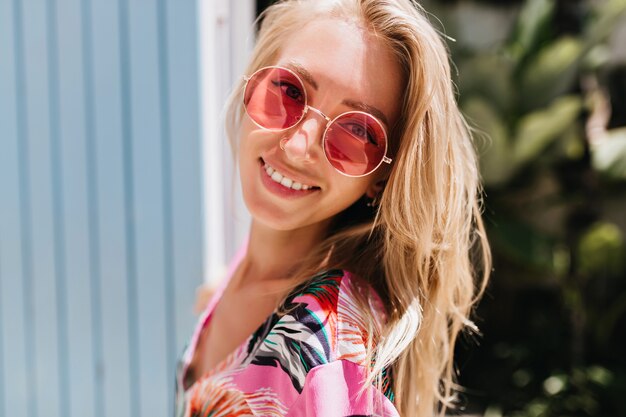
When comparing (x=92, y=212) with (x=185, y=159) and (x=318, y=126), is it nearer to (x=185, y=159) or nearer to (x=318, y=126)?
(x=185, y=159)

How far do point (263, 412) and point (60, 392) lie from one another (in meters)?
1.44

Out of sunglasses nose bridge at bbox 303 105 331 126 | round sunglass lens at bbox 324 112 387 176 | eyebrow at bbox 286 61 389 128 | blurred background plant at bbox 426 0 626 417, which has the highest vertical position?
eyebrow at bbox 286 61 389 128

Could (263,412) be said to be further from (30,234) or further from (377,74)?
(30,234)

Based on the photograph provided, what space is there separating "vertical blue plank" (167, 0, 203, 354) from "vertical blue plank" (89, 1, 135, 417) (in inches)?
6.8

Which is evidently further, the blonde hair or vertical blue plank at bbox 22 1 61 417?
vertical blue plank at bbox 22 1 61 417

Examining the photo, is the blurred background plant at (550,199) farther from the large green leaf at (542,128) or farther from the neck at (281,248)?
the neck at (281,248)

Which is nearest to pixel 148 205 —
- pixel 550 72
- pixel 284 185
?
pixel 284 185

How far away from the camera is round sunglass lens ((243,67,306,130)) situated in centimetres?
124

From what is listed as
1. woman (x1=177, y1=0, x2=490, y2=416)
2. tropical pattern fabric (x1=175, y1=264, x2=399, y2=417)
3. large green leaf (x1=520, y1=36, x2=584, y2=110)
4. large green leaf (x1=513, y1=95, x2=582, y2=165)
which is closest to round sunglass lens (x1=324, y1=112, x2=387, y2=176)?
woman (x1=177, y1=0, x2=490, y2=416)

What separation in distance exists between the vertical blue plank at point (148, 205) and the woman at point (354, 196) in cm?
92

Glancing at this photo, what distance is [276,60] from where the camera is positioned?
139cm

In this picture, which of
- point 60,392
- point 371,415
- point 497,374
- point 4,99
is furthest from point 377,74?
point 497,374

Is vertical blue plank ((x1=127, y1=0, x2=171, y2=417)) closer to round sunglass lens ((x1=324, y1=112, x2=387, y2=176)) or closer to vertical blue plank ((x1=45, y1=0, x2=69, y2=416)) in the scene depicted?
vertical blue plank ((x1=45, y1=0, x2=69, y2=416))

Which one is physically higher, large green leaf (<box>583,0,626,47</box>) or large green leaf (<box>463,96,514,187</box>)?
large green leaf (<box>583,0,626,47</box>)
